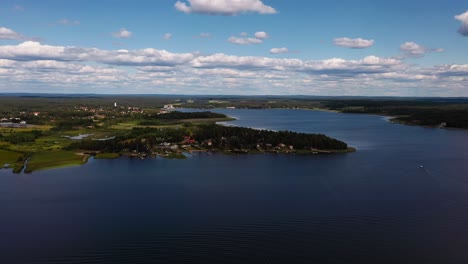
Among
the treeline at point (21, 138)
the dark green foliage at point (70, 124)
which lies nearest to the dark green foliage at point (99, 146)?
the treeline at point (21, 138)

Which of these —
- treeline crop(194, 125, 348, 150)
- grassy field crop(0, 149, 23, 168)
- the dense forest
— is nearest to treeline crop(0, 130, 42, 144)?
grassy field crop(0, 149, 23, 168)

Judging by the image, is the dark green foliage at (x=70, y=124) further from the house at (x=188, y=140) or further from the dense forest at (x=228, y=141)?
the house at (x=188, y=140)

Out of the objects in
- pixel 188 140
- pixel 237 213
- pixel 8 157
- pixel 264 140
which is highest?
pixel 264 140

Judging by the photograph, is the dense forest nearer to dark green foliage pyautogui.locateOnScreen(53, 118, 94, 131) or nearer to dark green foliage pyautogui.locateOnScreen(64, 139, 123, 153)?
dark green foliage pyautogui.locateOnScreen(64, 139, 123, 153)

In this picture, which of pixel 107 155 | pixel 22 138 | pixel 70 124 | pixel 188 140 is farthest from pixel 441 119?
pixel 22 138

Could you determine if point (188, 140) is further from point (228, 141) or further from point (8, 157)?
point (8, 157)
